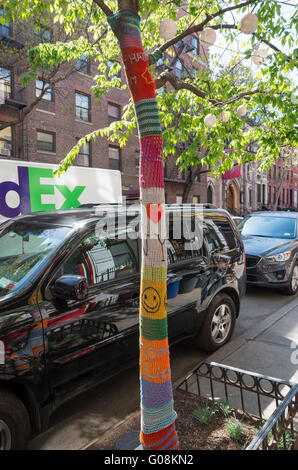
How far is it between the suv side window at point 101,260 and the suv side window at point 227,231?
1.88m

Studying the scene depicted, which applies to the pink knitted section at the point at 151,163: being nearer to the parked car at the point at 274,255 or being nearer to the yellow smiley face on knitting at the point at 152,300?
the yellow smiley face on knitting at the point at 152,300

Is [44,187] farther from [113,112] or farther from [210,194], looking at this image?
[210,194]

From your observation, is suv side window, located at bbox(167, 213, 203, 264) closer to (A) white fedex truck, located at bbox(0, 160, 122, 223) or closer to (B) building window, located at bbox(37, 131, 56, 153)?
(A) white fedex truck, located at bbox(0, 160, 122, 223)

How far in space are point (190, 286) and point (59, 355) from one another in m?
1.90

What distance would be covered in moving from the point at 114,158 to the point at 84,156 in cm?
283

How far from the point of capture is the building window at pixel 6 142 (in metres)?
18.0

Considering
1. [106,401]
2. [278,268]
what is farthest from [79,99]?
[106,401]

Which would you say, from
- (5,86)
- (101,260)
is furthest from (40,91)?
(101,260)

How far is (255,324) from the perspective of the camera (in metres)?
5.78

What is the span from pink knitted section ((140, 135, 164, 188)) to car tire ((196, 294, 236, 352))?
287 centimetres

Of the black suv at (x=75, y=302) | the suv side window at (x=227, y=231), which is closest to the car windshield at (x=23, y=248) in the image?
the black suv at (x=75, y=302)

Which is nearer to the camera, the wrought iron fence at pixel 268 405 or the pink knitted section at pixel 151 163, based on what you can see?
the pink knitted section at pixel 151 163

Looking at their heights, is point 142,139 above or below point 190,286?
above
